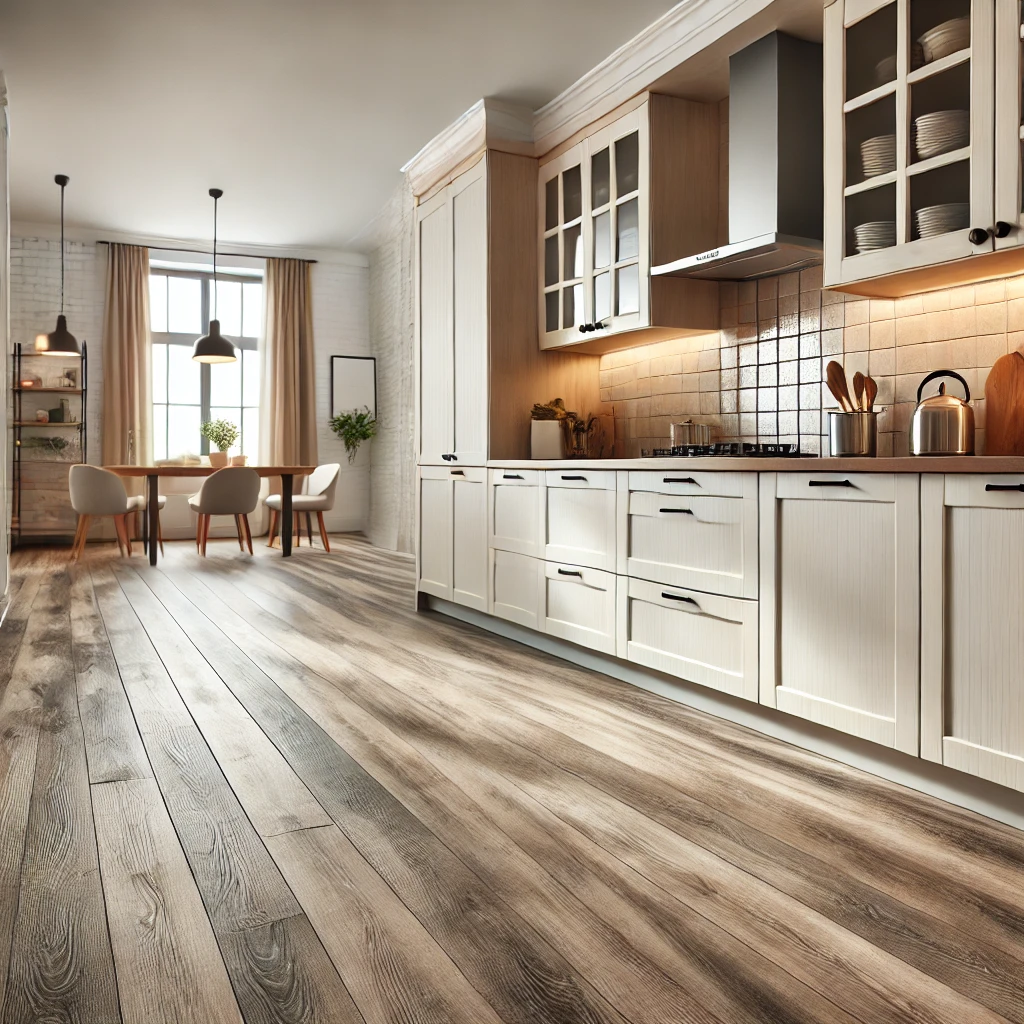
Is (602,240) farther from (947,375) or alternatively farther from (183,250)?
(183,250)

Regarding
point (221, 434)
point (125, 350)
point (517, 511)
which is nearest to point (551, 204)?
point (517, 511)

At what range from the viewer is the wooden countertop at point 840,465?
6.02 feet

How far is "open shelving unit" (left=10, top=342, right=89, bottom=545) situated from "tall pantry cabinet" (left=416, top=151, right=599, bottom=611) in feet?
16.1

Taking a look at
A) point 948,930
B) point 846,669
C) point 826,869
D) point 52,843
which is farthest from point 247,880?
point 846,669

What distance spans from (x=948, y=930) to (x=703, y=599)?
1.34 m

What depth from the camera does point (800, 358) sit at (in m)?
3.11

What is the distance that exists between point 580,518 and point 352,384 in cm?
601

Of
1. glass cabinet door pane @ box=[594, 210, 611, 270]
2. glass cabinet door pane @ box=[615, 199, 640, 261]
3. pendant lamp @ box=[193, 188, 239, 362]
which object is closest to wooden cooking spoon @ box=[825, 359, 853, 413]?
glass cabinet door pane @ box=[615, 199, 640, 261]

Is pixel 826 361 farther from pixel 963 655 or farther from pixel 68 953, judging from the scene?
pixel 68 953

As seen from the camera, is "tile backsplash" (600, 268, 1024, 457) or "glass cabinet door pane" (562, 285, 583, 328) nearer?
"tile backsplash" (600, 268, 1024, 457)

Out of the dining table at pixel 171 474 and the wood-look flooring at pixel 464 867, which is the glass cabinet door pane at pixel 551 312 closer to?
the wood-look flooring at pixel 464 867

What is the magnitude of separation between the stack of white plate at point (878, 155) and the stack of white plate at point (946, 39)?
0.71ft

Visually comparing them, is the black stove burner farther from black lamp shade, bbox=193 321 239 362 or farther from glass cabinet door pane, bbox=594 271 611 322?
black lamp shade, bbox=193 321 239 362

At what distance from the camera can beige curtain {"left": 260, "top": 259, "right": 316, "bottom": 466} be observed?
863 centimetres
